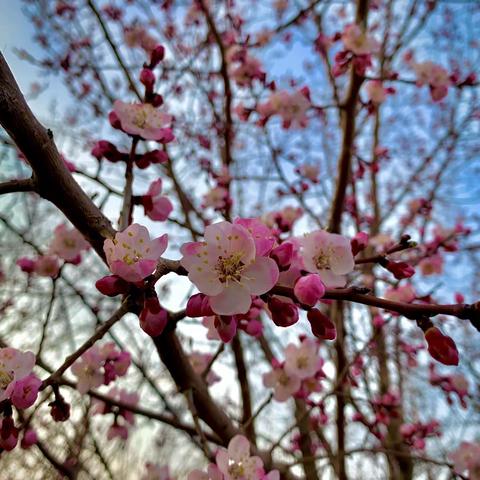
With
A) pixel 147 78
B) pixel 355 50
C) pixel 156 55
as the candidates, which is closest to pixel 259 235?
pixel 147 78

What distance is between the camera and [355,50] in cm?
251

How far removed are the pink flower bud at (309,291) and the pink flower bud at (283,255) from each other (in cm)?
6

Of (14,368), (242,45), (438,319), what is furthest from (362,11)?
(14,368)

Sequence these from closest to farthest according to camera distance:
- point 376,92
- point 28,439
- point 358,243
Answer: point 358,243 → point 28,439 → point 376,92

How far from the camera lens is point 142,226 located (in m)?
1.02

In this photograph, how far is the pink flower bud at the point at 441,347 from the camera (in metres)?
0.89

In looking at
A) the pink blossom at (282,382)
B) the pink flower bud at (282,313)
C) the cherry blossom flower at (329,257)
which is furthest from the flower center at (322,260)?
the pink blossom at (282,382)

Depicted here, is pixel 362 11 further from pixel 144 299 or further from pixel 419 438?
pixel 419 438

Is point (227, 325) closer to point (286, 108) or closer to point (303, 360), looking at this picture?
point (303, 360)

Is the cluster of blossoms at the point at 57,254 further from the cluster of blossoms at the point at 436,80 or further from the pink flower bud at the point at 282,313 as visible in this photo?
the cluster of blossoms at the point at 436,80

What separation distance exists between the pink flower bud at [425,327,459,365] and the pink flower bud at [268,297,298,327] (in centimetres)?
29

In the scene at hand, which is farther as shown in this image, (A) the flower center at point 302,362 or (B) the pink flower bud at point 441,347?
(A) the flower center at point 302,362

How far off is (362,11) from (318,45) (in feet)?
4.03

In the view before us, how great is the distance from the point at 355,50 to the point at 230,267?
207cm
